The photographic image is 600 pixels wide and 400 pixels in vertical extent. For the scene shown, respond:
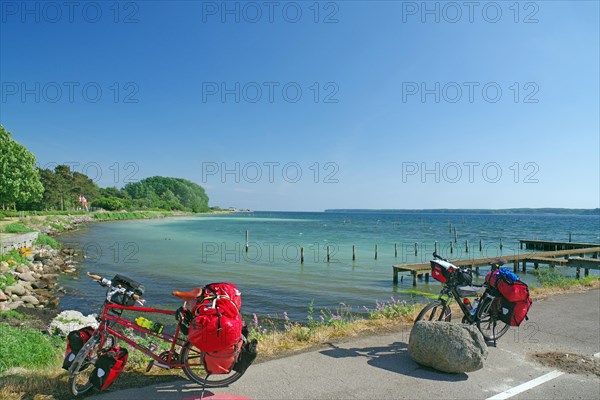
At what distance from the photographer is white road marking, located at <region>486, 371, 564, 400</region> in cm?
421

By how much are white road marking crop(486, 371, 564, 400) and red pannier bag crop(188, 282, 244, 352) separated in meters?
2.86

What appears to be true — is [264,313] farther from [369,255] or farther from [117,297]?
[369,255]

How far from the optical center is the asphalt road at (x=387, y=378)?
4.13 metres

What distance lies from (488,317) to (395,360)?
1925mm

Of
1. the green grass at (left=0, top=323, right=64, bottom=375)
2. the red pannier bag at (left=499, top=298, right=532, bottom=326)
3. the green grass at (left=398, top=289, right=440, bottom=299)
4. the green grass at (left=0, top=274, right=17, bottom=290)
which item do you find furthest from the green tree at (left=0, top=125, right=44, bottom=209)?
the red pannier bag at (left=499, top=298, right=532, bottom=326)

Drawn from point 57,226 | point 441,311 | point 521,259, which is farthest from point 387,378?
point 57,226

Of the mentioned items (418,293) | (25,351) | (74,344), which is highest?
(74,344)

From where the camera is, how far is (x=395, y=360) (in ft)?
17.1

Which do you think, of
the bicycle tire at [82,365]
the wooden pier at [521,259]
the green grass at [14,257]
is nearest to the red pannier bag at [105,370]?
the bicycle tire at [82,365]

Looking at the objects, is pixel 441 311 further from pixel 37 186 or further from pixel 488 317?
pixel 37 186

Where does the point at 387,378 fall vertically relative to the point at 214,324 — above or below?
below

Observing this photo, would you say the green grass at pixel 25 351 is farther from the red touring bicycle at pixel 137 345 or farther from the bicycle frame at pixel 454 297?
the bicycle frame at pixel 454 297

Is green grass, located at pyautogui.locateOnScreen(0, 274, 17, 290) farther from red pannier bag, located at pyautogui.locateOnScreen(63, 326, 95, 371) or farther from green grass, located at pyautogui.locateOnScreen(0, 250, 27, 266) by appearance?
red pannier bag, located at pyautogui.locateOnScreen(63, 326, 95, 371)

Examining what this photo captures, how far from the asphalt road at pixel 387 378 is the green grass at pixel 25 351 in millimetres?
3519
